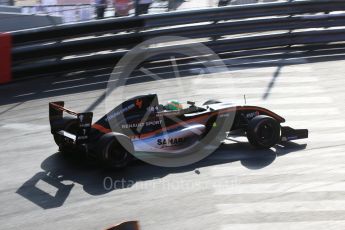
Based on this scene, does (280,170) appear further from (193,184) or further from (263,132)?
(193,184)

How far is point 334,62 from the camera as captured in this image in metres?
15.1

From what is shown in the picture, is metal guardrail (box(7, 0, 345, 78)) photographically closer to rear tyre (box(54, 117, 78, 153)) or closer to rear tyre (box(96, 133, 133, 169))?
rear tyre (box(54, 117, 78, 153))

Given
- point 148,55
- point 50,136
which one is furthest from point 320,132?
point 148,55

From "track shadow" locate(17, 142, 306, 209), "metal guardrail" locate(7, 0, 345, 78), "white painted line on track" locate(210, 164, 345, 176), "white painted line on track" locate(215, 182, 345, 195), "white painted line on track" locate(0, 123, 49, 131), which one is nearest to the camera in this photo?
"white painted line on track" locate(215, 182, 345, 195)

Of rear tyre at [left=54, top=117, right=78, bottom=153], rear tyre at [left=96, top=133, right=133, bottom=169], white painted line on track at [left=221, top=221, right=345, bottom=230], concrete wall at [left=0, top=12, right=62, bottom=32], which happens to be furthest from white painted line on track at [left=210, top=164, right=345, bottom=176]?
concrete wall at [left=0, top=12, right=62, bottom=32]

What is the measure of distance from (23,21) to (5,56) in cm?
129

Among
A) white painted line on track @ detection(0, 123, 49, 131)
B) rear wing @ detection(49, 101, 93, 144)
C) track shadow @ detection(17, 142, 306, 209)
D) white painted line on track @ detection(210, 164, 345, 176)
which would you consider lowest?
white painted line on track @ detection(0, 123, 49, 131)

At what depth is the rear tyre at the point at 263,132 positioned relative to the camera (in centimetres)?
931

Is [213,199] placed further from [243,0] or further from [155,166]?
[243,0]

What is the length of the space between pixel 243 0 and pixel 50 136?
7.61 m

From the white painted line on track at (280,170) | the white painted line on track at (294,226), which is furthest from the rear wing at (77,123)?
the white painted line on track at (294,226)

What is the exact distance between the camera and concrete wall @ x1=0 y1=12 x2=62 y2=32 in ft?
45.9

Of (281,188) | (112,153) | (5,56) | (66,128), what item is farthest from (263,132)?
(5,56)

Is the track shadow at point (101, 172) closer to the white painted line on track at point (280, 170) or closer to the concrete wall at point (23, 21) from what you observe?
the white painted line on track at point (280, 170)
